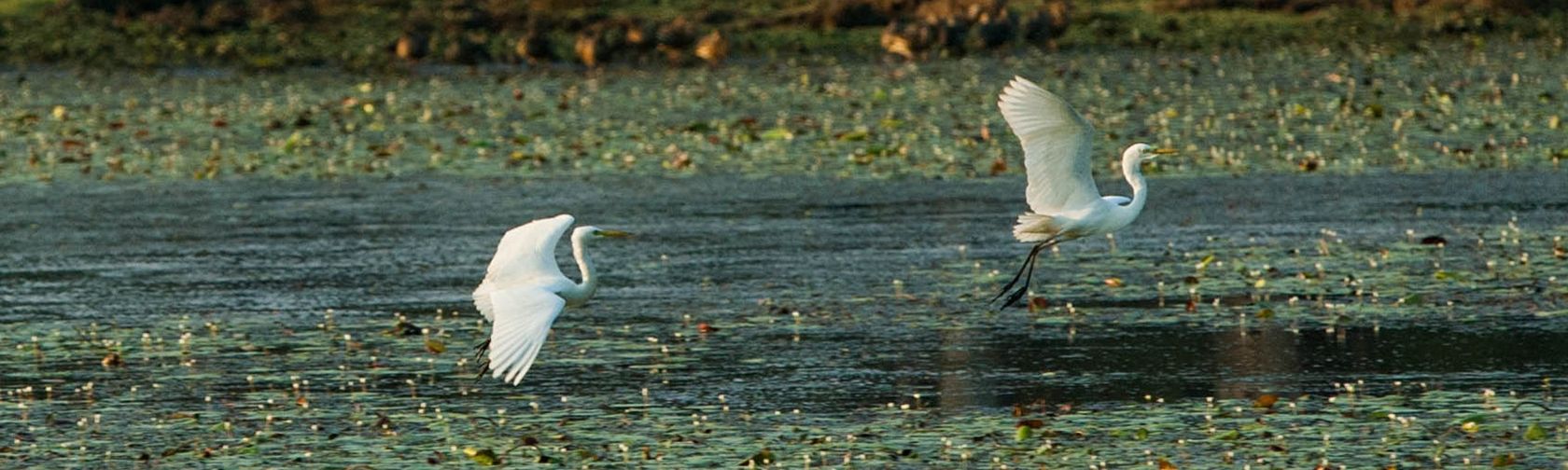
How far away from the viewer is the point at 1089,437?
380 inches

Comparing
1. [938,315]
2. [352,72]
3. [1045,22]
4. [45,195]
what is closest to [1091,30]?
[1045,22]

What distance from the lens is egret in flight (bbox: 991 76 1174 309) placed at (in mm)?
11523

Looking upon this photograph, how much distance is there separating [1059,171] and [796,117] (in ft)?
41.5

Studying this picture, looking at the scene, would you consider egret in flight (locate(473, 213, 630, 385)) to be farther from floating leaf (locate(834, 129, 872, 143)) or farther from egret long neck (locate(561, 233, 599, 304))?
floating leaf (locate(834, 129, 872, 143))

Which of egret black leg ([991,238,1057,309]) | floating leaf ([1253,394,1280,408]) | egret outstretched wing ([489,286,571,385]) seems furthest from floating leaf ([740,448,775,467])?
egret black leg ([991,238,1057,309])

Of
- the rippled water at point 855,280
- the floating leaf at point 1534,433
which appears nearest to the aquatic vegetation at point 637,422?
the floating leaf at point 1534,433

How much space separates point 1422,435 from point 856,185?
10114mm

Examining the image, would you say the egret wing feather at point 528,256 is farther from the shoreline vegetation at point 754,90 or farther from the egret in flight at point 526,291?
the shoreline vegetation at point 754,90

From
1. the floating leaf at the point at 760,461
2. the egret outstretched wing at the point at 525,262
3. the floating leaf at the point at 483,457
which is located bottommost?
the floating leaf at the point at 760,461

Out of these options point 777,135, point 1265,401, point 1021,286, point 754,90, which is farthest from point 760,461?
point 754,90

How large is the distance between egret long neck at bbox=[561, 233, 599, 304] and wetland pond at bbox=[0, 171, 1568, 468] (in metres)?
0.43

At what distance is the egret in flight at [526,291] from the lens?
29.2ft

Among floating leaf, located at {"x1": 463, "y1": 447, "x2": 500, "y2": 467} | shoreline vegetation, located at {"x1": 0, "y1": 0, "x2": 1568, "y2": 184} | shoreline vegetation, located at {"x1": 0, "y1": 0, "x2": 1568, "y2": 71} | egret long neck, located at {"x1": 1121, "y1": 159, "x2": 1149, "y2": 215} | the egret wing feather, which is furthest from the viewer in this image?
shoreline vegetation, located at {"x1": 0, "y1": 0, "x2": 1568, "y2": 71}

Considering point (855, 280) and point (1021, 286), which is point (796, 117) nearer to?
point (855, 280)
